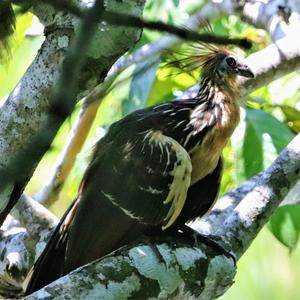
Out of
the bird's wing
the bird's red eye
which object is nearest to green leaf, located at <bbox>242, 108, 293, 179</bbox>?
the bird's red eye

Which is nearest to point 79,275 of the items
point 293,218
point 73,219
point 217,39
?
point 73,219

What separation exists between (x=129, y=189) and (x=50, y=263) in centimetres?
35

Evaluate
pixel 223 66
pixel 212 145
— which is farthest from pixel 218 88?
pixel 212 145

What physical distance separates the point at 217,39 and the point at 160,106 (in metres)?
1.95

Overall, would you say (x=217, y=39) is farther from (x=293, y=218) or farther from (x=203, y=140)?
(x=293, y=218)

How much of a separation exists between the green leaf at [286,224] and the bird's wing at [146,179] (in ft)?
1.95

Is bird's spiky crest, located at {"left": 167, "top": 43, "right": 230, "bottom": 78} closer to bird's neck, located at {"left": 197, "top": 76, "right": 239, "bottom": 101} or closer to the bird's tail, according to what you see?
bird's neck, located at {"left": 197, "top": 76, "right": 239, "bottom": 101}

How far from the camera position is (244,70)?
322cm

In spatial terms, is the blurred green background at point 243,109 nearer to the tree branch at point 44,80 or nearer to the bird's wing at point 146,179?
the bird's wing at point 146,179

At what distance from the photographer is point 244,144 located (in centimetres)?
351

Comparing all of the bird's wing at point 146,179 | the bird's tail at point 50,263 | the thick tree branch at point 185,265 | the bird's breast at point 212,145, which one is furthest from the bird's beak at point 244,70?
the bird's tail at point 50,263

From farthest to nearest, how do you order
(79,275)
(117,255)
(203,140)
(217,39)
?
(203,140) < (117,255) < (79,275) < (217,39)

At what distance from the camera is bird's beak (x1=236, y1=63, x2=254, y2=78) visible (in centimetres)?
322

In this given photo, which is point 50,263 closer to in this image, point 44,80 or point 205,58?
point 44,80
